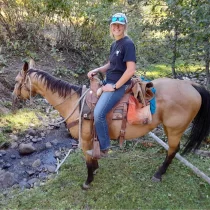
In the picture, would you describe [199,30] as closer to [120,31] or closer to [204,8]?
[204,8]

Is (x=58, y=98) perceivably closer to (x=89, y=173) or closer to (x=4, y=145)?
(x=89, y=173)

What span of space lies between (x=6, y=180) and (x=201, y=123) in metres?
A: 3.14

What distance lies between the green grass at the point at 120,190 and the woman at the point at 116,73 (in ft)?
2.29

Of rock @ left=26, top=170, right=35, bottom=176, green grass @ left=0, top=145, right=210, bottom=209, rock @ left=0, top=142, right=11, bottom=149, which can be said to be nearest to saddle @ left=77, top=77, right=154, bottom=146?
green grass @ left=0, top=145, right=210, bottom=209

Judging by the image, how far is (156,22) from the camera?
20.0 ft

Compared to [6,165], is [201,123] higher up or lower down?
higher up

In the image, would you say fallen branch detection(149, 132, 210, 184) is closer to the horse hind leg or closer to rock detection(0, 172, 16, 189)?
the horse hind leg

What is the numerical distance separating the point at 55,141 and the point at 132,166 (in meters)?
1.88

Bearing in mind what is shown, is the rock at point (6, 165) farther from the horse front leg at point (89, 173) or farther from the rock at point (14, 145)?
the horse front leg at point (89, 173)

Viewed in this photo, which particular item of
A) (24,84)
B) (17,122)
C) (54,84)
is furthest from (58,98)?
(17,122)

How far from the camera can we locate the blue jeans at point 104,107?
335 centimetres

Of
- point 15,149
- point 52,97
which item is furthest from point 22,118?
point 52,97

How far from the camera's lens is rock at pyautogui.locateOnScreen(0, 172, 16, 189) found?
13.3 feet

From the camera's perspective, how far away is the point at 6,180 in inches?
161
